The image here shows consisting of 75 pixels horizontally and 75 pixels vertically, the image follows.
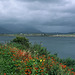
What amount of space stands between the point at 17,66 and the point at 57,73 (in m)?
2.35

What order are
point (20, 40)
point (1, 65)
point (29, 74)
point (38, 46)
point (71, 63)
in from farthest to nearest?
point (20, 40) → point (38, 46) → point (71, 63) → point (1, 65) → point (29, 74)

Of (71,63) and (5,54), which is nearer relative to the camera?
(5,54)

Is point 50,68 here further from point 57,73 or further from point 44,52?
→ point 44,52

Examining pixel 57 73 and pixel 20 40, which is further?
pixel 20 40

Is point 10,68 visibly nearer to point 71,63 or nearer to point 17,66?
point 17,66

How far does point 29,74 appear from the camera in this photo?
6656 millimetres

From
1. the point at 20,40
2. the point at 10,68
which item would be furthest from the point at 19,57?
the point at 20,40

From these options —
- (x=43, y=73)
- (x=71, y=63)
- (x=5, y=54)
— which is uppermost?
(x=5, y=54)

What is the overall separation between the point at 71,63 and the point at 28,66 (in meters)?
7.22

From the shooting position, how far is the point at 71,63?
43.3ft

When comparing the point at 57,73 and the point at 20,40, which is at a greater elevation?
the point at 20,40

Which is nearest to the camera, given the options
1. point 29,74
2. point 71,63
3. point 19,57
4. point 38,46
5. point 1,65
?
point 29,74

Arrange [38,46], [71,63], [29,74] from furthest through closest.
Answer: [38,46] < [71,63] < [29,74]

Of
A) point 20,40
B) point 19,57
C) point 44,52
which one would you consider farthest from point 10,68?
point 20,40
